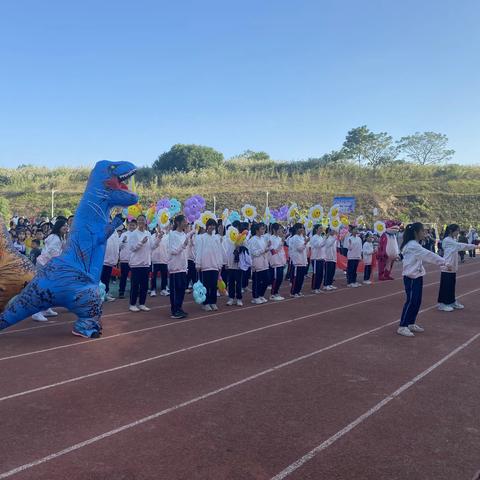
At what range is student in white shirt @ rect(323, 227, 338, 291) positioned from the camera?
12570mm

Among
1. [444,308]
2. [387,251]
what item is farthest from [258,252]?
[387,251]

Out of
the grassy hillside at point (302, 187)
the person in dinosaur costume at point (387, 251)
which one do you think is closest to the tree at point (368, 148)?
the grassy hillside at point (302, 187)

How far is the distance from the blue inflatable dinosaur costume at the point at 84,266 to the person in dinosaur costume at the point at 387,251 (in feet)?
32.1

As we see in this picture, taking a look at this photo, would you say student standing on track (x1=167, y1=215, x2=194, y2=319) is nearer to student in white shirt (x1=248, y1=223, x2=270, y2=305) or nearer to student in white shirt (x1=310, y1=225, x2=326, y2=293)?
student in white shirt (x1=248, y1=223, x2=270, y2=305)

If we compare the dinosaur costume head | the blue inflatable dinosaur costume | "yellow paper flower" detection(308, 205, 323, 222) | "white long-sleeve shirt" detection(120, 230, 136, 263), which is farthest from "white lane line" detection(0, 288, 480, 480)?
"yellow paper flower" detection(308, 205, 323, 222)

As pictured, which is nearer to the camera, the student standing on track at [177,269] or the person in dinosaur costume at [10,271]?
the person in dinosaur costume at [10,271]

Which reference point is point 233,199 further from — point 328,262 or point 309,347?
point 309,347

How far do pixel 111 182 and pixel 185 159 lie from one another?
151ft

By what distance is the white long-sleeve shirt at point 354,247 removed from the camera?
13859 mm

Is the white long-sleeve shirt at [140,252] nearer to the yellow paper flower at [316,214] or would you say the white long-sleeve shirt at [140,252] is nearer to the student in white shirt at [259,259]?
the student in white shirt at [259,259]

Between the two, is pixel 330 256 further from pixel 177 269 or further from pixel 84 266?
pixel 84 266

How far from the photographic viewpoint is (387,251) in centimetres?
1550

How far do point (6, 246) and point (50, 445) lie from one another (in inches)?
187

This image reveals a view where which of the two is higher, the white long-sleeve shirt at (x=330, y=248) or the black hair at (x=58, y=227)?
the black hair at (x=58, y=227)
